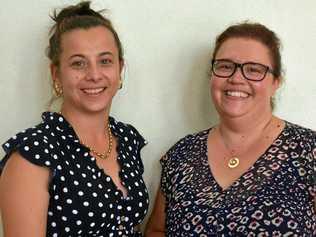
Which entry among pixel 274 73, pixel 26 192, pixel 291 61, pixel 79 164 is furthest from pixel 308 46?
pixel 26 192

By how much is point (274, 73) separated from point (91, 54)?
606 millimetres

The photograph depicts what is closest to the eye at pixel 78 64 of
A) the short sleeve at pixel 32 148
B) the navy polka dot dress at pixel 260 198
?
the short sleeve at pixel 32 148

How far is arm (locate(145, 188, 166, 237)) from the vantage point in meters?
1.70

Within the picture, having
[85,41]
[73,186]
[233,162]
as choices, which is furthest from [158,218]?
[85,41]

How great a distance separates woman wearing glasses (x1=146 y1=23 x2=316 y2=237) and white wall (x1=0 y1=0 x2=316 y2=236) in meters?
0.20

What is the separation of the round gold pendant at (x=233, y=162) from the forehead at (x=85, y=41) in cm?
54

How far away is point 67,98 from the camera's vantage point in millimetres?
1429

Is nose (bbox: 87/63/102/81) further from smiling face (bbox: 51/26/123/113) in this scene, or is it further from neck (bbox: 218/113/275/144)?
neck (bbox: 218/113/275/144)

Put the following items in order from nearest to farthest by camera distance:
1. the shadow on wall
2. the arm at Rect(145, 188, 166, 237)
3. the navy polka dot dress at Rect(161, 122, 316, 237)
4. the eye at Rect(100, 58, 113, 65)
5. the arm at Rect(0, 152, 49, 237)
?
the arm at Rect(0, 152, 49, 237)
the navy polka dot dress at Rect(161, 122, 316, 237)
the eye at Rect(100, 58, 113, 65)
the arm at Rect(145, 188, 166, 237)
the shadow on wall

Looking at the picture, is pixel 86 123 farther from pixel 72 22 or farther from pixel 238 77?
pixel 238 77

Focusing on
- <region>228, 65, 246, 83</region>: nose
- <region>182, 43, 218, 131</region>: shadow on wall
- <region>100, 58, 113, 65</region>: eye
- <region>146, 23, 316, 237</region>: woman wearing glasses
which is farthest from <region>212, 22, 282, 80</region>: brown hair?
<region>100, 58, 113, 65</region>: eye

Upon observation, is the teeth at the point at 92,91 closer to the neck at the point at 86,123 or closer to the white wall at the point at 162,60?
the neck at the point at 86,123

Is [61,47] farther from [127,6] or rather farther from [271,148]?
[271,148]

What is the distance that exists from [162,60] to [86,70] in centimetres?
46
